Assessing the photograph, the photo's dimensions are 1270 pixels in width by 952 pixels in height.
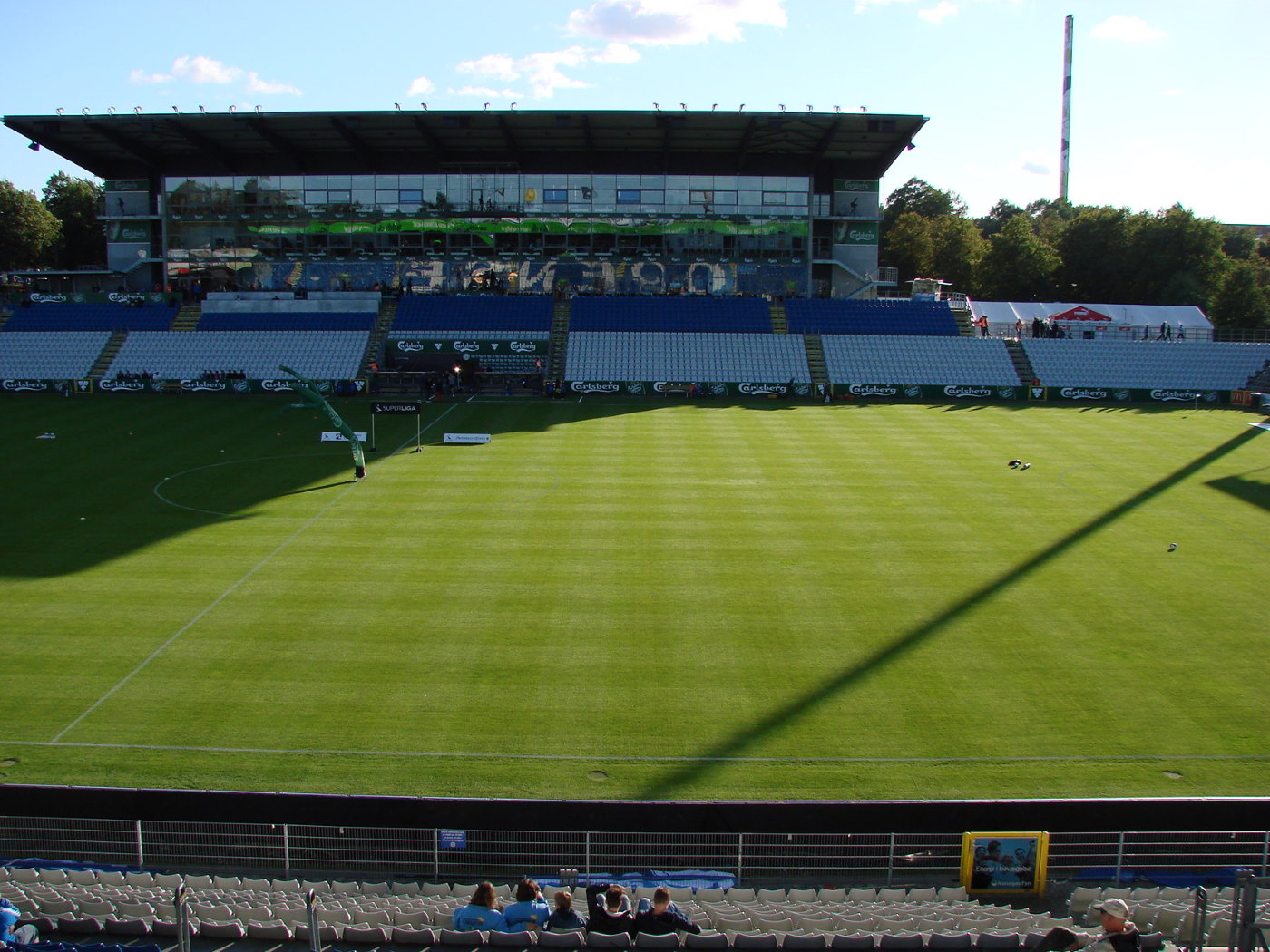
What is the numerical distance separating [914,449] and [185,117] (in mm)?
56454

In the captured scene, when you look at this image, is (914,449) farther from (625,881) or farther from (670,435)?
(625,881)

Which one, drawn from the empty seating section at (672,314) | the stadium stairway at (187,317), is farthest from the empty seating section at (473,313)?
the stadium stairway at (187,317)

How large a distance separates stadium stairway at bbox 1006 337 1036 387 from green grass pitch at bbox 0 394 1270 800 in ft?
69.1

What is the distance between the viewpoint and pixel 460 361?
206 ft

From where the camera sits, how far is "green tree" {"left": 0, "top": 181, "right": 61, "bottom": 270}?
80.2 meters

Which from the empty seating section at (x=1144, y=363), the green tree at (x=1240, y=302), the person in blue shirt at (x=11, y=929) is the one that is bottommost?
the person in blue shirt at (x=11, y=929)

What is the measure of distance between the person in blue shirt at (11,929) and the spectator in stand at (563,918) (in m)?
5.03

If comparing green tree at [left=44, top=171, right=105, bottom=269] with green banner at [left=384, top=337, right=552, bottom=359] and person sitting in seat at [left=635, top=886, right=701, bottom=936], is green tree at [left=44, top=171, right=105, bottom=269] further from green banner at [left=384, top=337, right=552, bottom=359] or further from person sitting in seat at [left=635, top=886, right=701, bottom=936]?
person sitting in seat at [left=635, top=886, right=701, bottom=936]

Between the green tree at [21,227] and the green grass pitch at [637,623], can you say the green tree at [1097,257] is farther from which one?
the green tree at [21,227]

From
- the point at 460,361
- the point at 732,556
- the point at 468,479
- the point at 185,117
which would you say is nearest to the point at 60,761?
the point at 732,556

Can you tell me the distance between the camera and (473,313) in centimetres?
6800

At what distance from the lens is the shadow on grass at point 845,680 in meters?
15.2

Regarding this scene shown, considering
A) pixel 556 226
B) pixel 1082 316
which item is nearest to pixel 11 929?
pixel 556 226

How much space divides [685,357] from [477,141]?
24994mm
